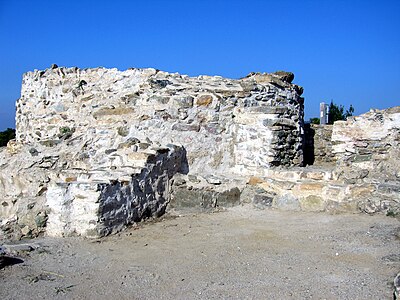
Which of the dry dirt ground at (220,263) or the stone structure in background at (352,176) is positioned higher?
the stone structure in background at (352,176)

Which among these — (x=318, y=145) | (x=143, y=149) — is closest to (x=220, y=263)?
(x=143, y=149)

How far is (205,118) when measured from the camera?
278 inches

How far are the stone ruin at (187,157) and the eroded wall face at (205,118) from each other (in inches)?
0.7

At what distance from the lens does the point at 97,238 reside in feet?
16.0

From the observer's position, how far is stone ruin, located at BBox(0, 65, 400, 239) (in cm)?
543

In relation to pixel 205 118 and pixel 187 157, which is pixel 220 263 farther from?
pixel 205 118

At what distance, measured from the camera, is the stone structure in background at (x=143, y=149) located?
16.9 ft

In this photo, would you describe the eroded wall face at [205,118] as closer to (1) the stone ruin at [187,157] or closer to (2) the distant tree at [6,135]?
(1) the stone ruin at [187,157]

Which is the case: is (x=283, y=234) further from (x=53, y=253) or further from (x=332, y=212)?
(x=53, y=253)

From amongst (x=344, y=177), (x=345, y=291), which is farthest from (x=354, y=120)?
(x=345, y=291)

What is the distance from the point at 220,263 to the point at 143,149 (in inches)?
101

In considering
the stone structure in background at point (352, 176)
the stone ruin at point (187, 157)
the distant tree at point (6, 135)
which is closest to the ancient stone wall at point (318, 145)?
the stone ruin at point (187, 157)

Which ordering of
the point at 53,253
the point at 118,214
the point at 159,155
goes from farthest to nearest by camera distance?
the point at 159,155, the point at 118,214, the point at 53,253

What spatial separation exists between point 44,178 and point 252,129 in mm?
3277
